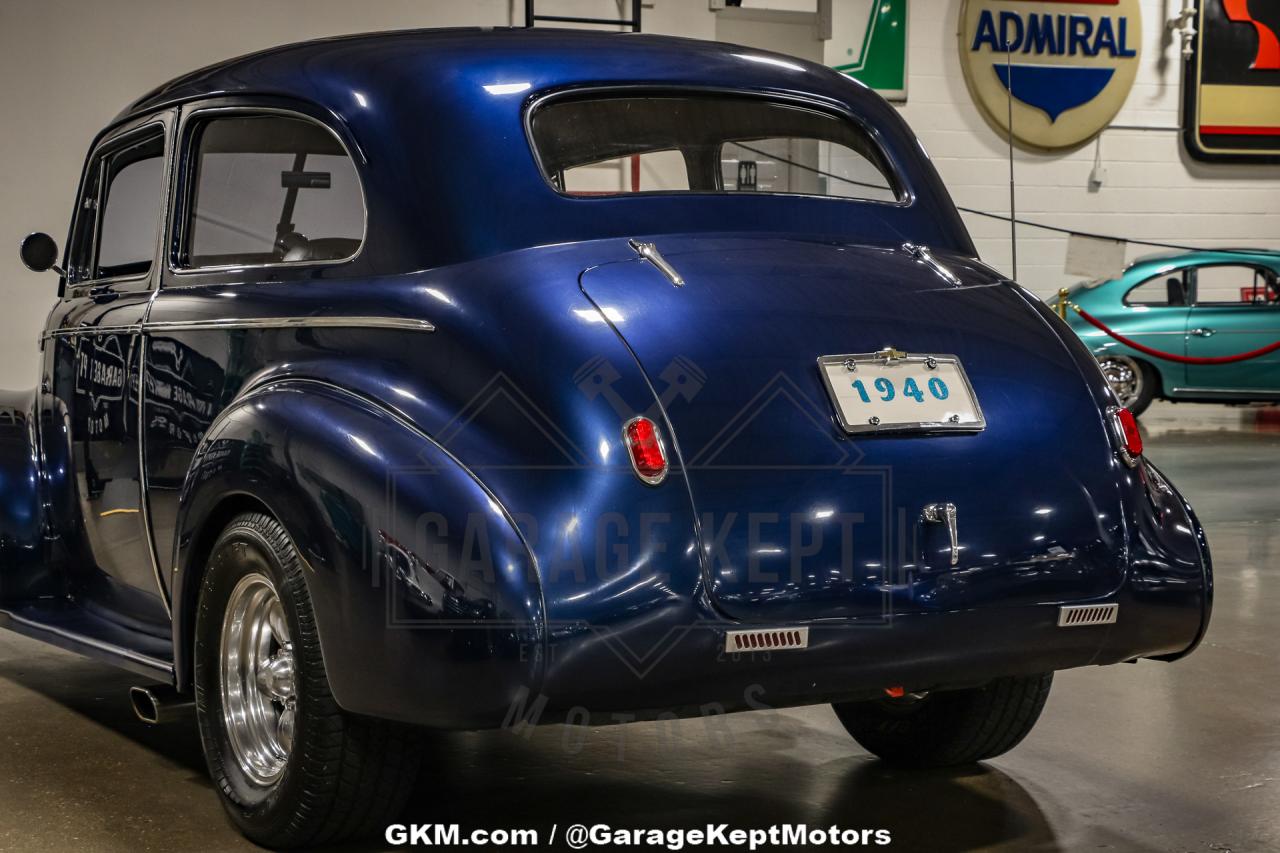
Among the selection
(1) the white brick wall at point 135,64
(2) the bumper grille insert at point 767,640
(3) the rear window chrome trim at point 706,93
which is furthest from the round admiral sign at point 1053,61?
(2) the bumper grille insert at point 767,640

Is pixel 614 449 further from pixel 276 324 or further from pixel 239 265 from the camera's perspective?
pixel 239 265

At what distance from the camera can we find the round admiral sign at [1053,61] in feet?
60.0

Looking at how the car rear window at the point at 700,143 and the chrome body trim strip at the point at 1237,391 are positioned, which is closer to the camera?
the car rear window at the point at 700,143

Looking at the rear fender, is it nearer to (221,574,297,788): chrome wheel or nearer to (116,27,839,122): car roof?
(221,574,297,788): chrome wheel

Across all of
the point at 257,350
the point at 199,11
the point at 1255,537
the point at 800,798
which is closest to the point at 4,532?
the point at 257,350

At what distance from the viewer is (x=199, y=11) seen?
13.4 m

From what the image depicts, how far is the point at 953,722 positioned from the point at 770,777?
458mm

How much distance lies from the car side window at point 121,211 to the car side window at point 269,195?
0.61 ft

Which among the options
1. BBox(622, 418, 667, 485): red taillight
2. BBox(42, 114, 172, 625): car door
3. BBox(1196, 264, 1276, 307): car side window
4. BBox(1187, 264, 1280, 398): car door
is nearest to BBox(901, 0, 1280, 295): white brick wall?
BBox(1196, 264, 1276, 307): car side window

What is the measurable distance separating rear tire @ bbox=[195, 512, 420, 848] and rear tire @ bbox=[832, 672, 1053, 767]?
136 centimetres

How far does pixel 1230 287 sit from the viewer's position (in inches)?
596

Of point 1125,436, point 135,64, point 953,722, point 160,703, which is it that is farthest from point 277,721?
point 135,64

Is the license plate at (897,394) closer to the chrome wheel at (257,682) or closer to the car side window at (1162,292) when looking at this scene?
the chrome wheel at (257,682)

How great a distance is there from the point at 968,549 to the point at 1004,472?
18 centimetres
